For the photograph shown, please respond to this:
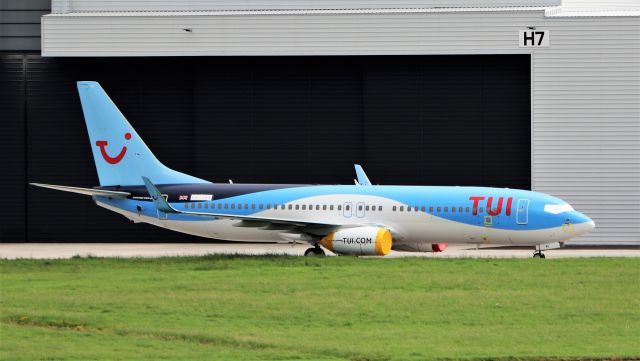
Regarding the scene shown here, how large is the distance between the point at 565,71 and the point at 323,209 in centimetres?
1357

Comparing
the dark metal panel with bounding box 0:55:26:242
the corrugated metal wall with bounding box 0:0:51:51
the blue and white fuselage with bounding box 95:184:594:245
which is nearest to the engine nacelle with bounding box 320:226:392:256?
the blue and white fuselage with bounding box 95:184:594:245

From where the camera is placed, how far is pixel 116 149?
152 feet

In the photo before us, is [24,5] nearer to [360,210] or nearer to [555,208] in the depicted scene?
[360,210]

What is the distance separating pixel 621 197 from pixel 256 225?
16.6 meters

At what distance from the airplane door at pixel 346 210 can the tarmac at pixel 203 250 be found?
3.38m

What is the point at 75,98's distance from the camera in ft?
177

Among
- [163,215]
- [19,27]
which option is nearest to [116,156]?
[163,215]

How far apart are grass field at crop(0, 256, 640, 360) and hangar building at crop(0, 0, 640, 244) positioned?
16455 millimetres

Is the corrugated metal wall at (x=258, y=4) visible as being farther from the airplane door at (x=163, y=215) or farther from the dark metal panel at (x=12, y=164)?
the airplane door at (x=163, y=215)

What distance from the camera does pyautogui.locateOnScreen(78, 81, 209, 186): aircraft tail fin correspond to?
1801 inches

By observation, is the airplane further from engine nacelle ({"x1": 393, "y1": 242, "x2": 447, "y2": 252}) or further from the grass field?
the grass field

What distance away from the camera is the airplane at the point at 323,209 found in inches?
1622

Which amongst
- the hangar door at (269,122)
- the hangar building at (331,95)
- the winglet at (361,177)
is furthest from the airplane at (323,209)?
the hangar door at (269,122)

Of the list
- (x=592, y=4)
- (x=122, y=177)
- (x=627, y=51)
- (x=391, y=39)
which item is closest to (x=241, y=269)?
(x=122, y=177)
